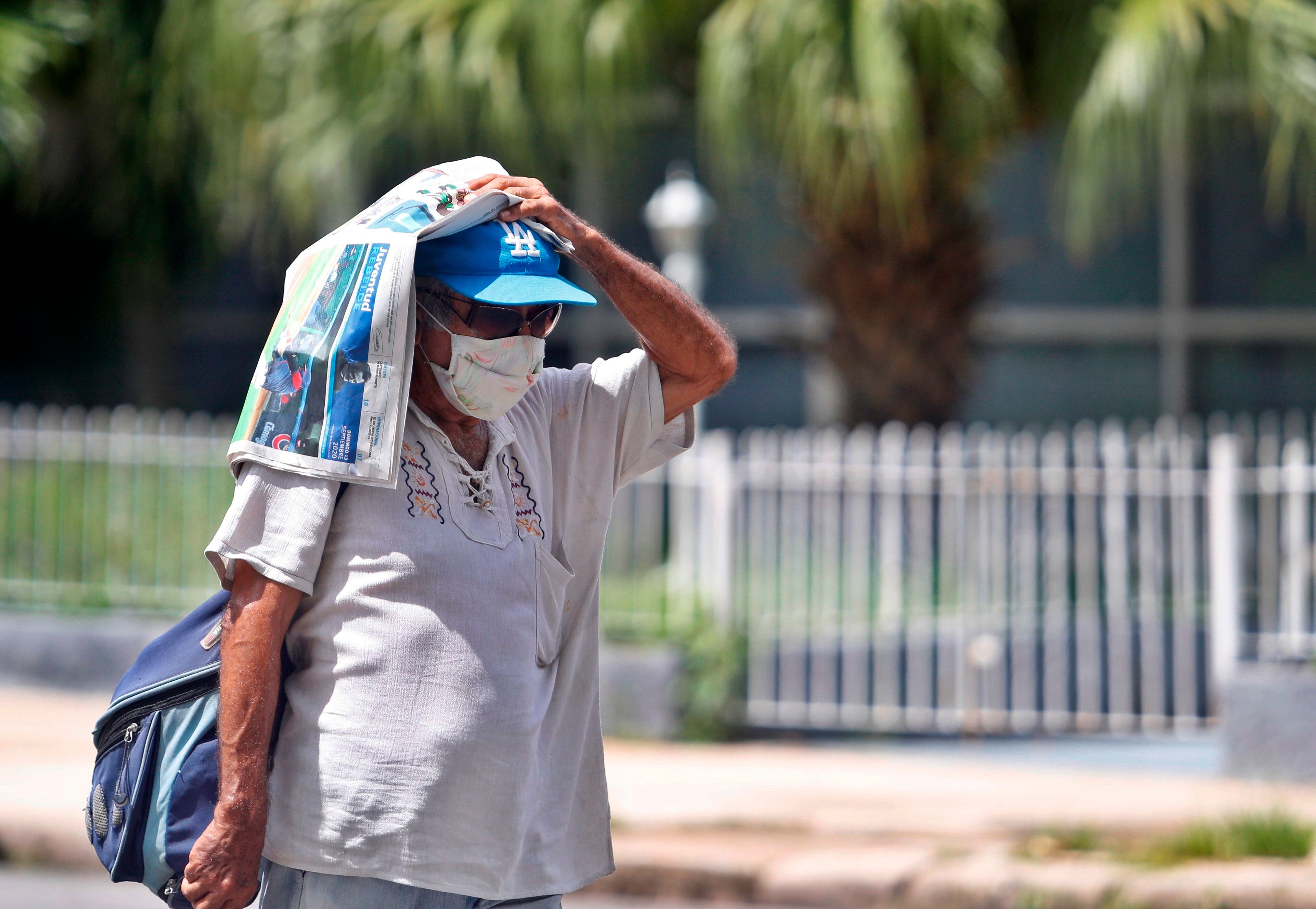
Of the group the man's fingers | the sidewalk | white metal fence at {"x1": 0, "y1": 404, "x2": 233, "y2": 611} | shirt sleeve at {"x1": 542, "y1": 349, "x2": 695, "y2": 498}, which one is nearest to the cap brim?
the man's fingers

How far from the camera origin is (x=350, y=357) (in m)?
1.85

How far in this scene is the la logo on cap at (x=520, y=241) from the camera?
192 cm

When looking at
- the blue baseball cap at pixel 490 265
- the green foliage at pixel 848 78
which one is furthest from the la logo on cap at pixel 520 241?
the green foliage at pixel 848 78

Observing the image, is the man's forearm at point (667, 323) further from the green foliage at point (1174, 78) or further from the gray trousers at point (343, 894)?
the green foliage at point (1174, 78)

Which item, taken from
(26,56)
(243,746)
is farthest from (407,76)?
(243,746)

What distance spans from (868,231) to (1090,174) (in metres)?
1.21

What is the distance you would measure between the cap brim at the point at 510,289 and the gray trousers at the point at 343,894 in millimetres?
715

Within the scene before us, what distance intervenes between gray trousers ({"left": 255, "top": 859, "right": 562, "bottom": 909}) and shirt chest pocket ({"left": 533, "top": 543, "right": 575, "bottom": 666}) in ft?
1.05

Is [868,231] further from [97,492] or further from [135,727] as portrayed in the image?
[135,727]

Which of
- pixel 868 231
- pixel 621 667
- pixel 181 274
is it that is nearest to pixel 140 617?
pixel 621 667

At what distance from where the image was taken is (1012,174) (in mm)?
9781

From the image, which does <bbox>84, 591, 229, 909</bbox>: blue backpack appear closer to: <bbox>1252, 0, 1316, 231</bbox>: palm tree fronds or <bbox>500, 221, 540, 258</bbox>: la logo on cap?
<bbox>500, 221, 540, 258</bbox>: la logo on cap

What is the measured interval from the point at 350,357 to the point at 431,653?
370 mm

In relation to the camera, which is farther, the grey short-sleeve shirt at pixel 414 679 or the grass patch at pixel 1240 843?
the grass patch at pixel 1240 843
